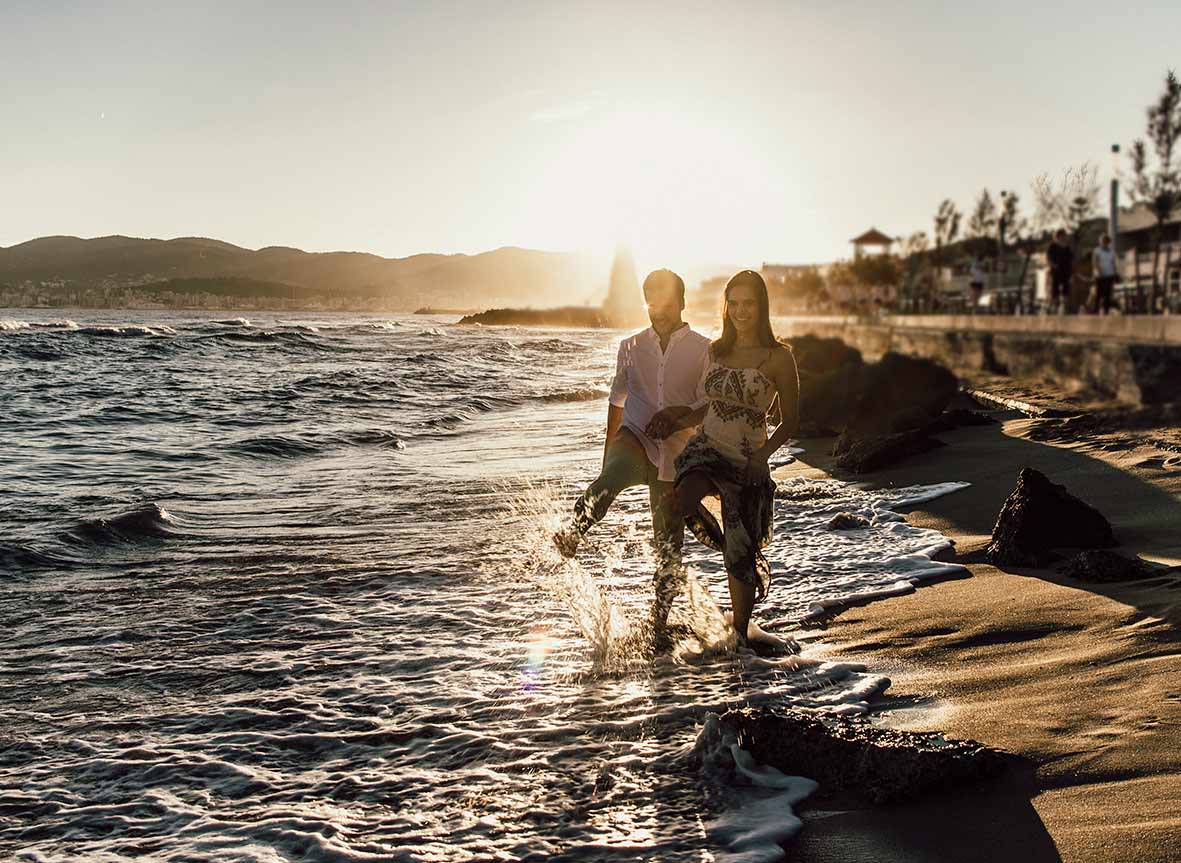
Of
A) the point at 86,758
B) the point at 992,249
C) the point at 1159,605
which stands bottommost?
the point at 86,758

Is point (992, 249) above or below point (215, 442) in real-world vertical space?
above

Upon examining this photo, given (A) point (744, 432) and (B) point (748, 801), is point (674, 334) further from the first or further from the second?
(B) point (748, 801)

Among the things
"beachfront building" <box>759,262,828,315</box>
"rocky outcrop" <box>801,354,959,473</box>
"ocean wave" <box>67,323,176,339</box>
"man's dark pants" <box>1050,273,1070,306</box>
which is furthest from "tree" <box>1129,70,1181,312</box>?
"beachfront building" <box>759,262,828,315</box>

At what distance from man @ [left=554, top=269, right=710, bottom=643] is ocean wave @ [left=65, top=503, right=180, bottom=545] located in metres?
4.59

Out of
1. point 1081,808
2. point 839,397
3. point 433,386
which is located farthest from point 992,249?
point 1081,808

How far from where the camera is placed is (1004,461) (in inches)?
368

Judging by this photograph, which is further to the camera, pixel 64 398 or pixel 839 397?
pixel 64 398

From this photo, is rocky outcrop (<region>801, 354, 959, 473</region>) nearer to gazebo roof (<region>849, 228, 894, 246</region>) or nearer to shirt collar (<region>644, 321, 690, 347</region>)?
shirt collar (<region>644, 321, 690, 347</region>)

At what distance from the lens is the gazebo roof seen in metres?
87.0

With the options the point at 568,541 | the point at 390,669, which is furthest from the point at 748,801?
the point at 568,541

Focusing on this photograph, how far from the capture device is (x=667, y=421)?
5.34m

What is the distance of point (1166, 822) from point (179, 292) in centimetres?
13431

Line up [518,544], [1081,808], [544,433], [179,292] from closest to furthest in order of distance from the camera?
[1081,808], [518,544], [544,433], [179,292]

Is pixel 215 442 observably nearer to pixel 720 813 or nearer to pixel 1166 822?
pixel 720 813
